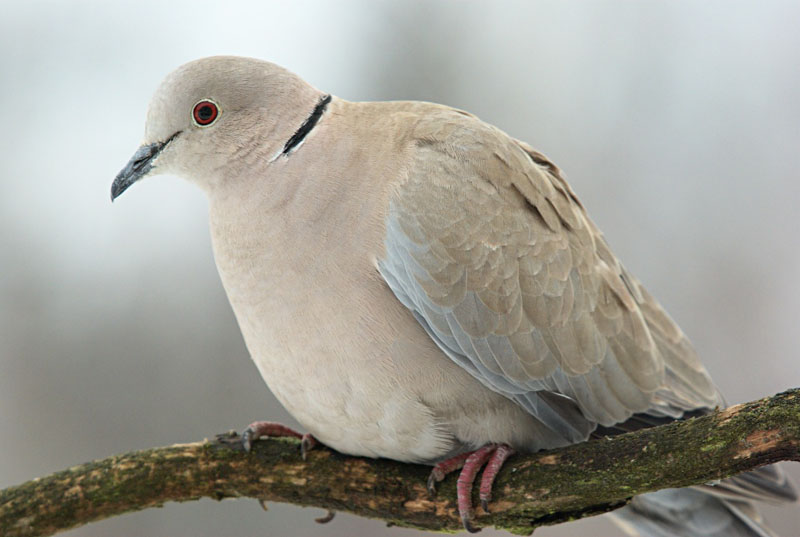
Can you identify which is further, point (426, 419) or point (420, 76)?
point (420, 76)

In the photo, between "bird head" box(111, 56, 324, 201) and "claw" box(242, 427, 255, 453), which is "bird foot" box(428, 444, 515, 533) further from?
"bird head" box(111, 56, 324, 201)

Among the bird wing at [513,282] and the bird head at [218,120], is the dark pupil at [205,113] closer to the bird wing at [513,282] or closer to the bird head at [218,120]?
the bird head at [218,120]

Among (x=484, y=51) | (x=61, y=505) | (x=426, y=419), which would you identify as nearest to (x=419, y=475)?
(x=426, y=419)

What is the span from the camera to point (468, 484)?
1.83 metres

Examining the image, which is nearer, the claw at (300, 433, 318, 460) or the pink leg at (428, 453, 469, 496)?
the pink leg at (428, 453, 469, 496)

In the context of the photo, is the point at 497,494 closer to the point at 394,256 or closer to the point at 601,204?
the point at 394,256

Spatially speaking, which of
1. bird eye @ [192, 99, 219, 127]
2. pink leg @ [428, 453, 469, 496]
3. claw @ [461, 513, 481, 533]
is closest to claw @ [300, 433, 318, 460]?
pink leg @ [428, 453, 469, 496]

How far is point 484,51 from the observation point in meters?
3.88

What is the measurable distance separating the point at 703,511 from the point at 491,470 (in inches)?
29.4

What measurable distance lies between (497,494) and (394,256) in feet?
1.91

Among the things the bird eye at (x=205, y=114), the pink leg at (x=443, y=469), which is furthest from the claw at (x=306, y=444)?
the bird eye at (x=205, y=114)

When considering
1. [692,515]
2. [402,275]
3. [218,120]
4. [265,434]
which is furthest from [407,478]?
[218,120]

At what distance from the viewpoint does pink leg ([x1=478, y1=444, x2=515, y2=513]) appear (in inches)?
71.2

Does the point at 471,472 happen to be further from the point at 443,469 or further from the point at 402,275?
the point at 402,275
